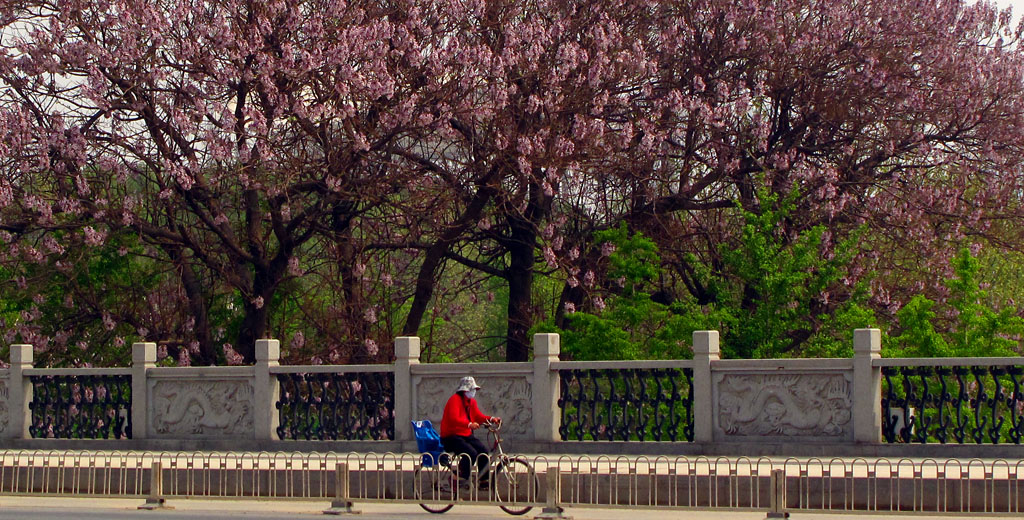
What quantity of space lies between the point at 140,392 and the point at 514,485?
367 inches

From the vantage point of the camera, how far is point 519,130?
25.7 metres

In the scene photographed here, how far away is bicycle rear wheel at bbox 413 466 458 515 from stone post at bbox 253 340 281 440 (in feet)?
21.4

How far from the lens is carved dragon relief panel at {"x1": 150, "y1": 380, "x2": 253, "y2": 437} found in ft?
66.6

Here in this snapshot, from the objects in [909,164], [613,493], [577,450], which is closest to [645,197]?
[909,164]

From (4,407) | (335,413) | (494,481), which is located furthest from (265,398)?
(494,481)

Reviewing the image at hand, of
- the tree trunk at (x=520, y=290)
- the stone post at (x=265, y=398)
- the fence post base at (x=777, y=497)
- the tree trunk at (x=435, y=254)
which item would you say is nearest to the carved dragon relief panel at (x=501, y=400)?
the stone post at (x=265, y=398)

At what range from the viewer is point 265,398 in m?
20.1

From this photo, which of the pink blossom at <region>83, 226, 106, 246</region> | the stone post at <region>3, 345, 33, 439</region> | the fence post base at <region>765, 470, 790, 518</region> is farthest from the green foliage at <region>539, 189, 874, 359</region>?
the fence post base at <region>765, 470, 790, 518</region>

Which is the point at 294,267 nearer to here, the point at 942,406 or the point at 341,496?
the point at 341,496

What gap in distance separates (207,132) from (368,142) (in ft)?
9.34

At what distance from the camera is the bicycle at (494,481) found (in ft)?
44.3

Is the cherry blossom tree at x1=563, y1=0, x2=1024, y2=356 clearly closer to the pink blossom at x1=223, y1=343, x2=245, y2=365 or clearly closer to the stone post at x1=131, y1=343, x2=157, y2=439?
the pink blossom at x1=223, y1=343, x2=245, y2=365

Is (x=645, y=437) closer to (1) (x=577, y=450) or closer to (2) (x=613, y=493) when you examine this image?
(1) (x=577, y=450)

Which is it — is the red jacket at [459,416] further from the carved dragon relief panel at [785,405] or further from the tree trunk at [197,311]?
the tree trunk at [197,311]
